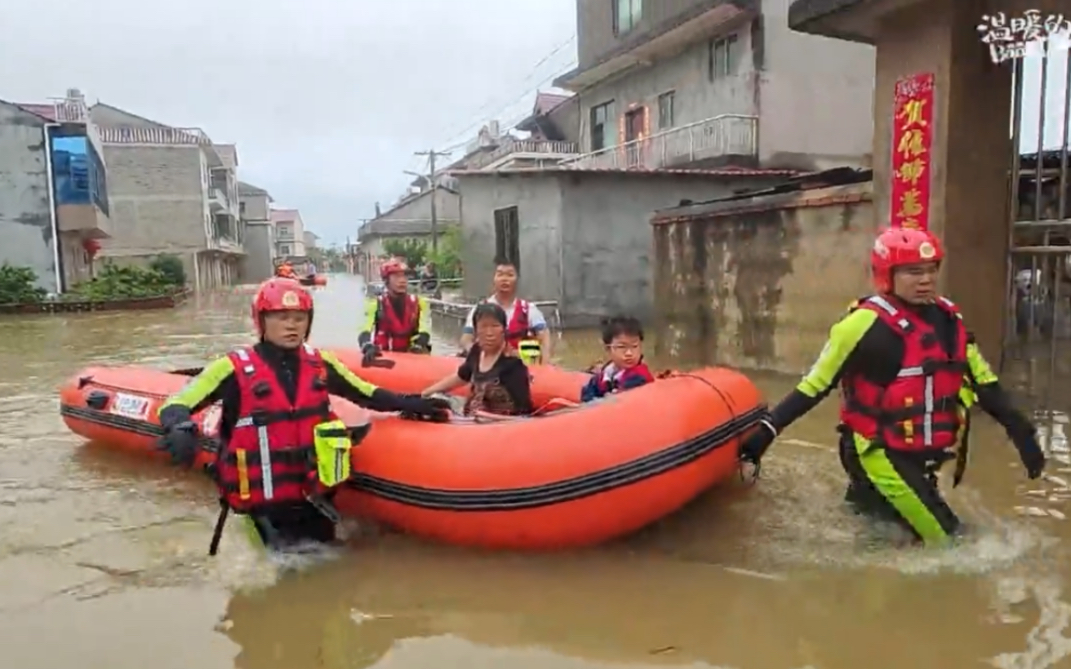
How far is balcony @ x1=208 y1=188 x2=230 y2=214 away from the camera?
135ft

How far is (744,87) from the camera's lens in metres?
17.5

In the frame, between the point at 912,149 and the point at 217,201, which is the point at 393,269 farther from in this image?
the point at 217,201

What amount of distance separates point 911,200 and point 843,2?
4.85ft

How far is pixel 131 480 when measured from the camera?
5781 mm

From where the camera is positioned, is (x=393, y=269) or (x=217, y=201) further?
(x=217, y=201)

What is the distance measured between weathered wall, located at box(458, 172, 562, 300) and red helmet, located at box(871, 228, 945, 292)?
441 inches

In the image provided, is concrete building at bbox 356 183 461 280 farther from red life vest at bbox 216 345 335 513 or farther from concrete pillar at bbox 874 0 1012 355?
red life vest at bbox 216 345 335 513

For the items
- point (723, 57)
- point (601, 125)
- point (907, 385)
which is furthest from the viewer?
point (601, 125)

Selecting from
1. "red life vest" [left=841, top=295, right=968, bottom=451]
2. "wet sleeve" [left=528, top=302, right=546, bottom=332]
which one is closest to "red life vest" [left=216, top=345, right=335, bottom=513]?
"red life vest" [left=841, top=295, right=968, bottom=451]

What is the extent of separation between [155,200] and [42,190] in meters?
14.3

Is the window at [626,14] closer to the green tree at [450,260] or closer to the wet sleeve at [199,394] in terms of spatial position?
the green tree at [450,260]

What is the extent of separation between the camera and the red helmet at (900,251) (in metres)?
3.59

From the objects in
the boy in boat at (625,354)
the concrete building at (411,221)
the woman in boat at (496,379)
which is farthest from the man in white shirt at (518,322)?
the concrete building at (411,221)

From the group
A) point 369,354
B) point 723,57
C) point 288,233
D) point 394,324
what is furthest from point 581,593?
point 288,233
